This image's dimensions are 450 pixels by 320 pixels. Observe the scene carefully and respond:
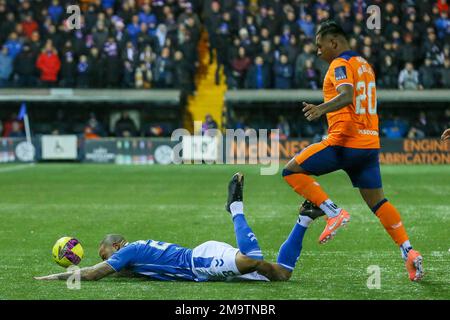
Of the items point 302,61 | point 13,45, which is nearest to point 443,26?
point 302,61

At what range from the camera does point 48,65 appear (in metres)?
28.4

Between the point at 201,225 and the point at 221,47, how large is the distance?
Result: 16.0 m

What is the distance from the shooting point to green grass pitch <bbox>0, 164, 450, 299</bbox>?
823cm

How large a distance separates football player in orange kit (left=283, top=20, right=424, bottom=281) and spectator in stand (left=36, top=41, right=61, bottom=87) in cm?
2034

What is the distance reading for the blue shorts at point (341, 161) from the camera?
8766 millimetres

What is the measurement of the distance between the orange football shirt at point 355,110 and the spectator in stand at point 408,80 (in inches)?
780

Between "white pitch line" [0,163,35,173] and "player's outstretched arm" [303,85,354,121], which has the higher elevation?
"player's outstretched arm" [303,85,354,121]

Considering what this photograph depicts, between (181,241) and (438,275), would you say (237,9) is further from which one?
(438,275)

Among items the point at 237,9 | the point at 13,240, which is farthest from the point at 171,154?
the point at 13,240

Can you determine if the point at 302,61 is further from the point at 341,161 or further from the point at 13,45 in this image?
the point at 341,161

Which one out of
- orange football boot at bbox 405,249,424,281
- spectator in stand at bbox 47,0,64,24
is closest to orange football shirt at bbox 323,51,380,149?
Result: orange football boot at bbox 405,249,424,281

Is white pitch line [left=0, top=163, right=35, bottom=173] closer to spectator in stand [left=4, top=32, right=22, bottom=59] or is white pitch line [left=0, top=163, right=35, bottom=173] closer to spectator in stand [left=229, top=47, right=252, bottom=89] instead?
spectator in stand [left=4, top=32, right=22, bottom=59]

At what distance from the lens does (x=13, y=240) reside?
1185cm
